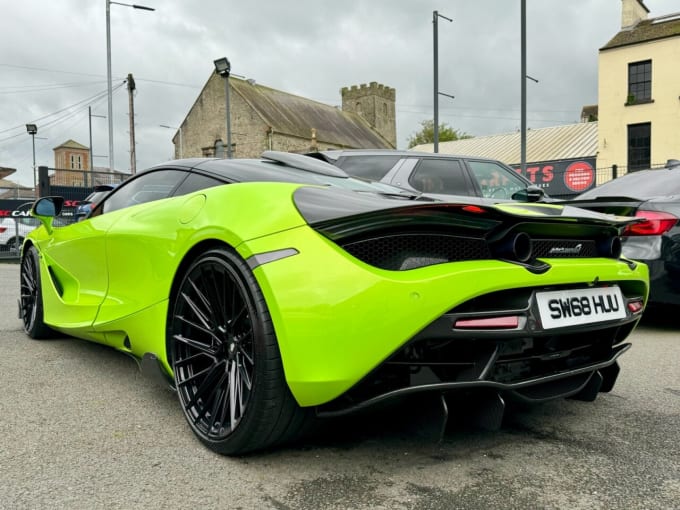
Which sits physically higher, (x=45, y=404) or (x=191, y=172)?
(x=191, y=172)

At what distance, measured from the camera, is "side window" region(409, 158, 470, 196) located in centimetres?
638

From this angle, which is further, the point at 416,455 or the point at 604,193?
the point at 604,193

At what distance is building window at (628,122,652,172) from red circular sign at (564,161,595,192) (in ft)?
28.9

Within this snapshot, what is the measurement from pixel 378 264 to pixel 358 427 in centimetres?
92

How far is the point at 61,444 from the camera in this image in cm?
247

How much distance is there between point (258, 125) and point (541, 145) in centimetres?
2348

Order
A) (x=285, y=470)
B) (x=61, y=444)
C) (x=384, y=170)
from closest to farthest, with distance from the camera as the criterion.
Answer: (x=285, y=470), (x=61, y=444), (x=384, y=170)

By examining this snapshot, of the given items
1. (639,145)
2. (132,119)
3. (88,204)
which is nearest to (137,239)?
(88,204)

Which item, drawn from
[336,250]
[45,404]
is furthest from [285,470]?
[45,404]

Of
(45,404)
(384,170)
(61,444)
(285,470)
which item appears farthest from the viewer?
(384,170)

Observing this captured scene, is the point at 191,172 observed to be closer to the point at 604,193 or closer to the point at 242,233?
the point at 242,233

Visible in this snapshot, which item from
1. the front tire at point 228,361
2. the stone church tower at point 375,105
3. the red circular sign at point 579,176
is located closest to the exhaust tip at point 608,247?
the front tire at point 228,361

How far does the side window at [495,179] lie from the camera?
691cm

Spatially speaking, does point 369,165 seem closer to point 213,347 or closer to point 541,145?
point 213,347
